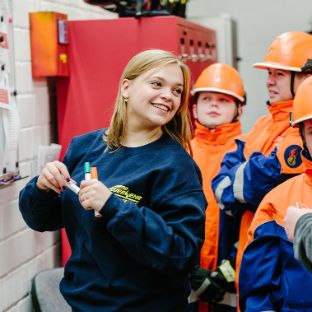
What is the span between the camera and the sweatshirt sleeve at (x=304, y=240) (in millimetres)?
1687

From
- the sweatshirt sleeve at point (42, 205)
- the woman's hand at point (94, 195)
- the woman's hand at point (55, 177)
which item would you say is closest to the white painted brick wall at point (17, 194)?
the sweatshirt sleeve at point (42, 205)

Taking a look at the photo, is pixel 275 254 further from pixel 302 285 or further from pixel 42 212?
pixel 42 212

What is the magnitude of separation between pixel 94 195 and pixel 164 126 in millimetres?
412

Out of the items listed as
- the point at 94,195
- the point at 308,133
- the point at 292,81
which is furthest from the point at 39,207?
the point at 292,81

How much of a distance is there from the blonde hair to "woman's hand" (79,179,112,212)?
26cm

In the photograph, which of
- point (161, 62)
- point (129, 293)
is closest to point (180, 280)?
point (129, 293)

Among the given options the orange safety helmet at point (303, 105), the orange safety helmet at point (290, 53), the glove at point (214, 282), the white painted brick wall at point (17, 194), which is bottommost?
the glove at point (214, 282)

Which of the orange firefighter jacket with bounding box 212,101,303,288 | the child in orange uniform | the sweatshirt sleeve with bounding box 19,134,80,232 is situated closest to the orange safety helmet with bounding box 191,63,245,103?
the child in orange uniform

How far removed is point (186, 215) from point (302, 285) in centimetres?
44

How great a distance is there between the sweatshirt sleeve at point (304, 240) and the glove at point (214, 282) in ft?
4.29

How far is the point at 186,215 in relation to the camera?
6.19ft

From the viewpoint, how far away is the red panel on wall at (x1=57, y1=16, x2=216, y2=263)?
10.4 ft

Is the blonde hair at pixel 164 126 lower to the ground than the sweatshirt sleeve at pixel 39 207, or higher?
higher

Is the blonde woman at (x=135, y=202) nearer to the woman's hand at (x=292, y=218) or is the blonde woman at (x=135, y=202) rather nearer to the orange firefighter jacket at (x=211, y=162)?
the woman's hand at (x=292, y=218)
